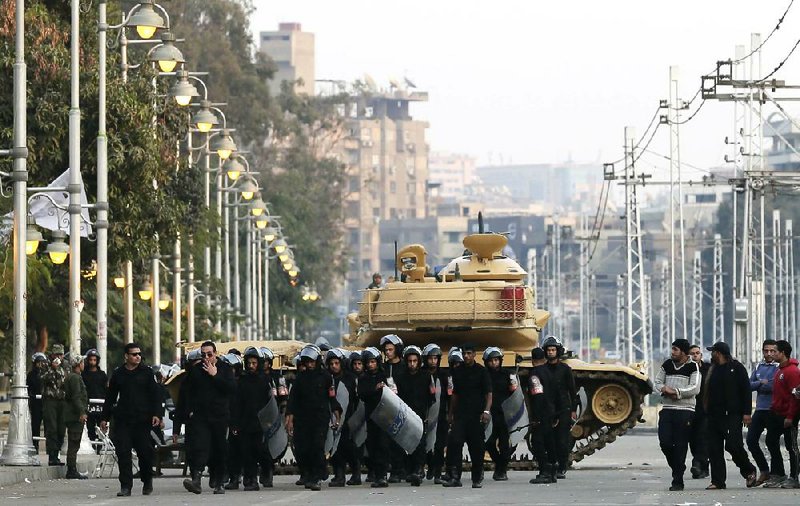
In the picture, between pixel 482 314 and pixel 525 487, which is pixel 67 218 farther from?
pixel 525 487

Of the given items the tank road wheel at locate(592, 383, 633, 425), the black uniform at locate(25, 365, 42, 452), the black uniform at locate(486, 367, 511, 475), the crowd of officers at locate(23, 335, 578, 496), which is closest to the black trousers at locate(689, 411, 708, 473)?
the crowd of officers at locate(23, 335, 578, 496)

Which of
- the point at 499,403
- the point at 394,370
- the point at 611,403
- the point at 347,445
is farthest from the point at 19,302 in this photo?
the point at 611,403

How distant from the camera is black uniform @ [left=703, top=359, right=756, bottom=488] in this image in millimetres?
22734

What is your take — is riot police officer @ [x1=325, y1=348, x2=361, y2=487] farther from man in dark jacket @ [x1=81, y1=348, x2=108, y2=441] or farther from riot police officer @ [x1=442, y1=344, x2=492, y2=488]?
man in dark jacket @ [x1=81, y1=348, x2=108, y2=441]

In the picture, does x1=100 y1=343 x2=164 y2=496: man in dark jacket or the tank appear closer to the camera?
x1=100 y1=343 x2=164 y2=496: man in dark jacket

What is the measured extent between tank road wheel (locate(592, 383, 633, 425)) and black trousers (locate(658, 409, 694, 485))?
782 centimetres

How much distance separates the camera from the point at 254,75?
8281 cm

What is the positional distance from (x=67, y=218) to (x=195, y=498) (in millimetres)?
11841

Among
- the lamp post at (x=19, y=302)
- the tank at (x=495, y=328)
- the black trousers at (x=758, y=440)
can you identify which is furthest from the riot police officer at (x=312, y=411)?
the tank at (x=495, y=328)

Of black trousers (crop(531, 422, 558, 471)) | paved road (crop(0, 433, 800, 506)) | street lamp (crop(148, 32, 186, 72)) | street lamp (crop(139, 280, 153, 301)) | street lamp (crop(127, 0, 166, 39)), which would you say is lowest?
paved road (crop(0, 433, 800, 506))

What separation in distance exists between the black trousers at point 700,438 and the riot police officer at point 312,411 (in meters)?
3.70

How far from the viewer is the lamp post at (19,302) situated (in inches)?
1068

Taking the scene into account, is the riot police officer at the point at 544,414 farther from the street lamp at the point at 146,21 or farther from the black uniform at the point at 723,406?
the street lamp at the point at 146,21

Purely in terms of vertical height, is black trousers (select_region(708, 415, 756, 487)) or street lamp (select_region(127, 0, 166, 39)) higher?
street lamp (select_region(127, 0, 166, 39))
